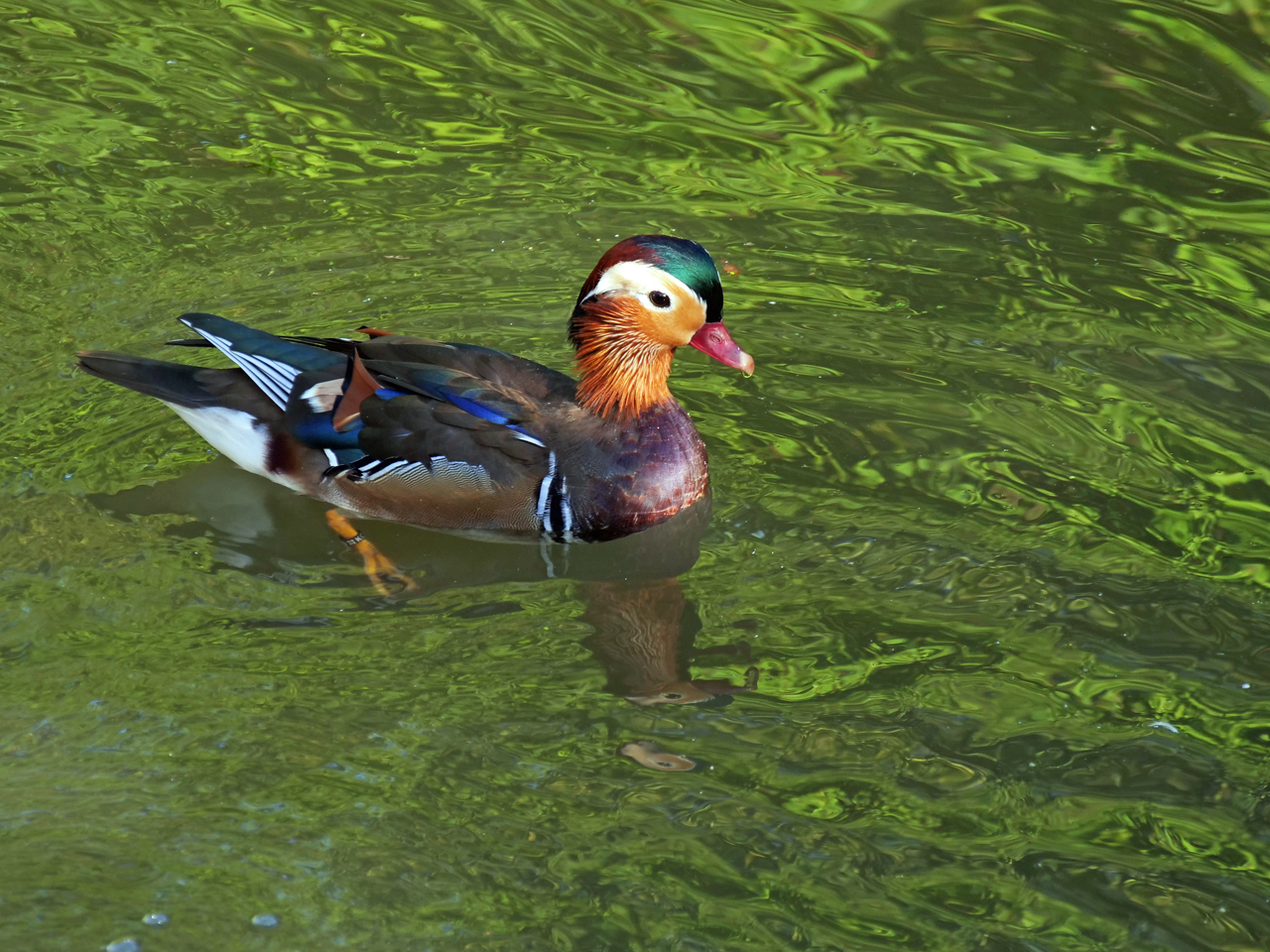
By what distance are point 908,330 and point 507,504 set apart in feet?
7.93

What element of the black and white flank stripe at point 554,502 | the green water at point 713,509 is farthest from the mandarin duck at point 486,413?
the green water at point 713,509

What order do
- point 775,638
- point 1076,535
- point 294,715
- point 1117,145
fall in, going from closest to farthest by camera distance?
1. point 294,715
2. point 775,638
3. point 1076,535
4. point 1117,145

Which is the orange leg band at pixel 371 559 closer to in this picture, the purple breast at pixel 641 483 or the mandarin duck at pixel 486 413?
the mandarin duck at pixel 486 413

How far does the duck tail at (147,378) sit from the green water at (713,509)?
0.37 metres

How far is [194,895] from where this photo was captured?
13.8 feet

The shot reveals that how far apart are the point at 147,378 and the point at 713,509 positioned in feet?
7.92

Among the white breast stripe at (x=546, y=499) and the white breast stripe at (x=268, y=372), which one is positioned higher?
the white breast stripe at (x=268, y=372)

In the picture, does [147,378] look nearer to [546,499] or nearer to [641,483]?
[546,499]

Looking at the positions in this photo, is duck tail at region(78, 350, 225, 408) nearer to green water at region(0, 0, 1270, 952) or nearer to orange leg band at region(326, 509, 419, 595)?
green water at region(0, 0, 1270, 952)

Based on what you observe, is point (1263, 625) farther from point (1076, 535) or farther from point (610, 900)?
point (610, 900)

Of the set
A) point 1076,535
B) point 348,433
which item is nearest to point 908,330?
point 1076,535

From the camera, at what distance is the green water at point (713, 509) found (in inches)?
173

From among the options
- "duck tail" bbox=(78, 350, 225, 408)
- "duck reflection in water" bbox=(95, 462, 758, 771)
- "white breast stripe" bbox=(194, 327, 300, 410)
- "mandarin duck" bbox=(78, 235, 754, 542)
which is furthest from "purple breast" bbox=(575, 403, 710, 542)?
"duck tail" bbox=(78, 350, 225, 408)

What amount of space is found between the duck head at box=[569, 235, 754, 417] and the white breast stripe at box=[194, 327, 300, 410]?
47.7 inches
